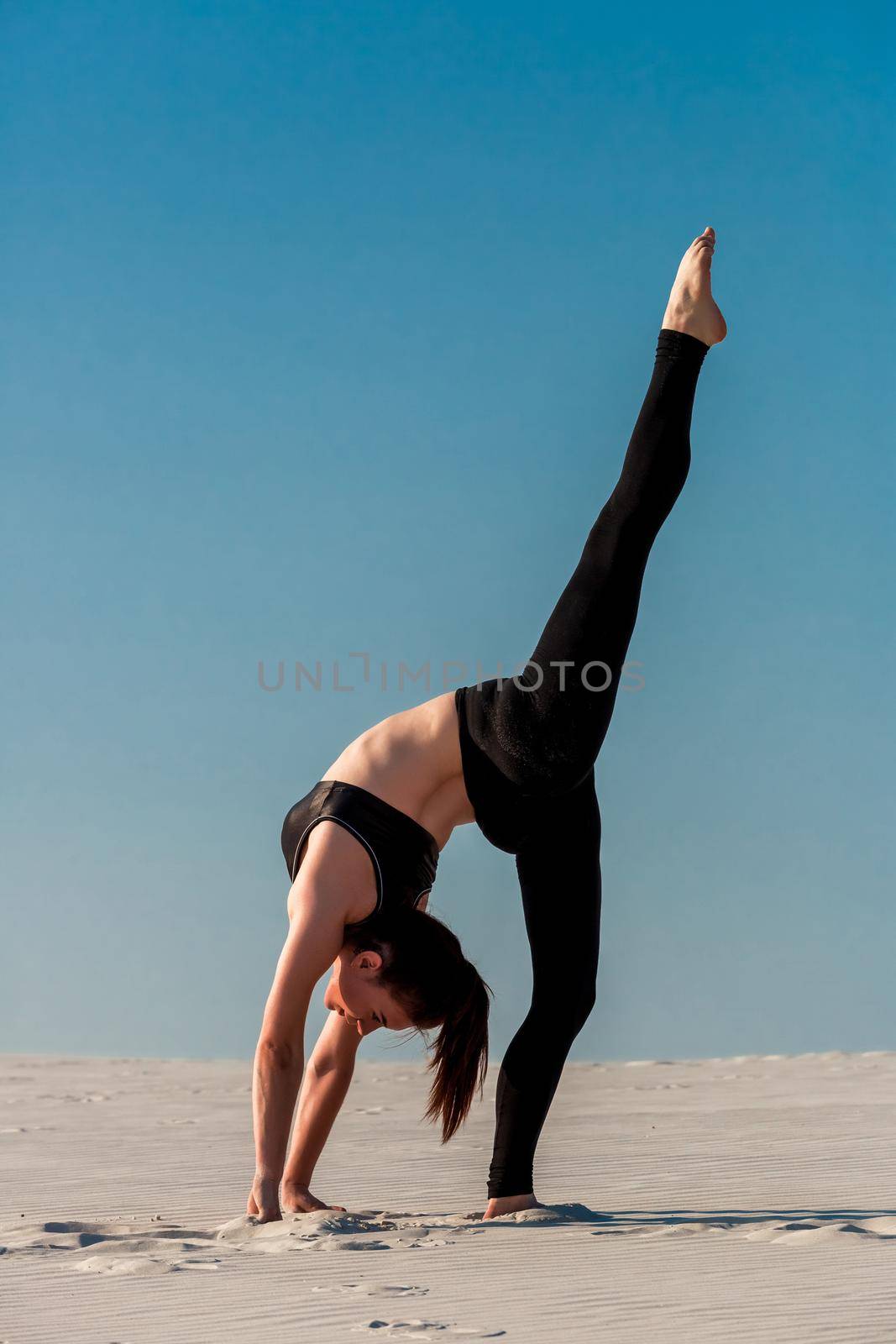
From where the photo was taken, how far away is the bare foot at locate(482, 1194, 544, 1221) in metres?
3.94

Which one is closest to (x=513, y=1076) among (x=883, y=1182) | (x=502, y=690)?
(x=502, y=690)

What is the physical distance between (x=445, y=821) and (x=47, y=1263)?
1617 millimetres

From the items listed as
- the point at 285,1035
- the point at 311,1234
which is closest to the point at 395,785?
the point at 285,1035

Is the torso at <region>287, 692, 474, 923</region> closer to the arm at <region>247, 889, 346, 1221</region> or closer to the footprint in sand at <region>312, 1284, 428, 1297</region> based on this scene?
the arm at <region>247, 889, 346, 1221</region>

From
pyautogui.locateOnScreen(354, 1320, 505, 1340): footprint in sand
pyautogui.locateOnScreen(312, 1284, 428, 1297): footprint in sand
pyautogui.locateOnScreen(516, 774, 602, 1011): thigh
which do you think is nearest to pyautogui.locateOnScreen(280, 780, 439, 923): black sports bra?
pyautogui.locateOnScreen(516, 774, 602, 1011): thigh

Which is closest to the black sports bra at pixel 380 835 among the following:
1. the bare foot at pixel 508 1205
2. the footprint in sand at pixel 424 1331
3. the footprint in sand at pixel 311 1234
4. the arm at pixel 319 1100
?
the arm at pixel 319 1100

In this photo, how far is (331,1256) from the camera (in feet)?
10.9

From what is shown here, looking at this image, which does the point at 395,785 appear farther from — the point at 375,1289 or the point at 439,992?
the point at 375,1289

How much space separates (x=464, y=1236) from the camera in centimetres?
360

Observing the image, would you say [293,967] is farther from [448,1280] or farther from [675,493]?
[675,493]

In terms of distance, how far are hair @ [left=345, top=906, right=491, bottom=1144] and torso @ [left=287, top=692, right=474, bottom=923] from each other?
112mm

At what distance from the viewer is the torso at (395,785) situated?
378cm

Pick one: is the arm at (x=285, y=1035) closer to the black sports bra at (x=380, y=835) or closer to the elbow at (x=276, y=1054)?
the elbow at (x=276, y=1054)

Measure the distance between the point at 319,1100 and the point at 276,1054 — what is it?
0.59 m
